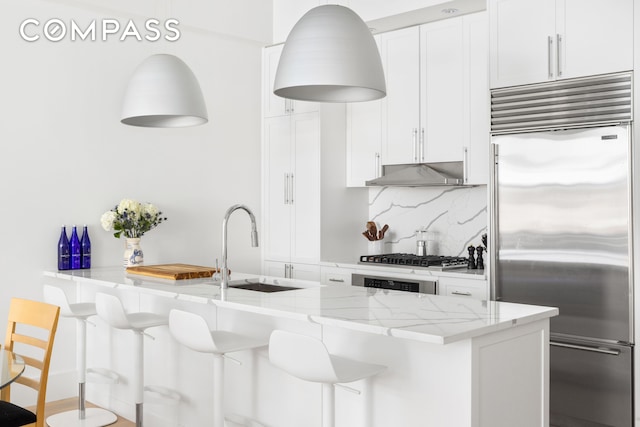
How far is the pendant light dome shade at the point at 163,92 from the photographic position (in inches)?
143

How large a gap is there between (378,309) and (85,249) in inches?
101

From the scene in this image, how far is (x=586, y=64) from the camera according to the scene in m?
3.80

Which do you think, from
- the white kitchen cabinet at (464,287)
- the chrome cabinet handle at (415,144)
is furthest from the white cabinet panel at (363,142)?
the white kitchen cabinet at (464,287)

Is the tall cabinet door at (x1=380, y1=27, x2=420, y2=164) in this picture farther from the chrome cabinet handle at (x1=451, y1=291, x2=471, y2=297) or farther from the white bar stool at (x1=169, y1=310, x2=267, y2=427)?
the white bar stool at (x1=169, y1=310, x2=267, y2=427)

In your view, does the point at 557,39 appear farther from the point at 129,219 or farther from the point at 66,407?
the point at 66,407

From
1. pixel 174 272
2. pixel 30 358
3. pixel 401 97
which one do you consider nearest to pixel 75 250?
pixel 174 272

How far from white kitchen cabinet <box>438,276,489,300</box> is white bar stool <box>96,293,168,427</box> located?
6.11 feet

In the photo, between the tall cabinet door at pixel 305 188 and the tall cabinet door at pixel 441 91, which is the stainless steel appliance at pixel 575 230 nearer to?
the tall cabinet door at pixel 441 91

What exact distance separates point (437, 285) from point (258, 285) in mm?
1309

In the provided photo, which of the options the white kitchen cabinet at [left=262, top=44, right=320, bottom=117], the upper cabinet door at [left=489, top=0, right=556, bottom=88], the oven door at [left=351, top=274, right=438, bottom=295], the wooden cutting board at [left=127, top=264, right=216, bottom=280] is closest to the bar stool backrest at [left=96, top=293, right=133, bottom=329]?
the wooden cutting board at [left=127, top=264, right=216, bottom=280]

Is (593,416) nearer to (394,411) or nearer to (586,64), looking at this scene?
(394,411)

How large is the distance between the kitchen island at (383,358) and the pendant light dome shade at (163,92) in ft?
3.18

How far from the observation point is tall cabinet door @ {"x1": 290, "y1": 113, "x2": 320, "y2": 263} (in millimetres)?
5297

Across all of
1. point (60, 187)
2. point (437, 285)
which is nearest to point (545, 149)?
point (437, 285)
